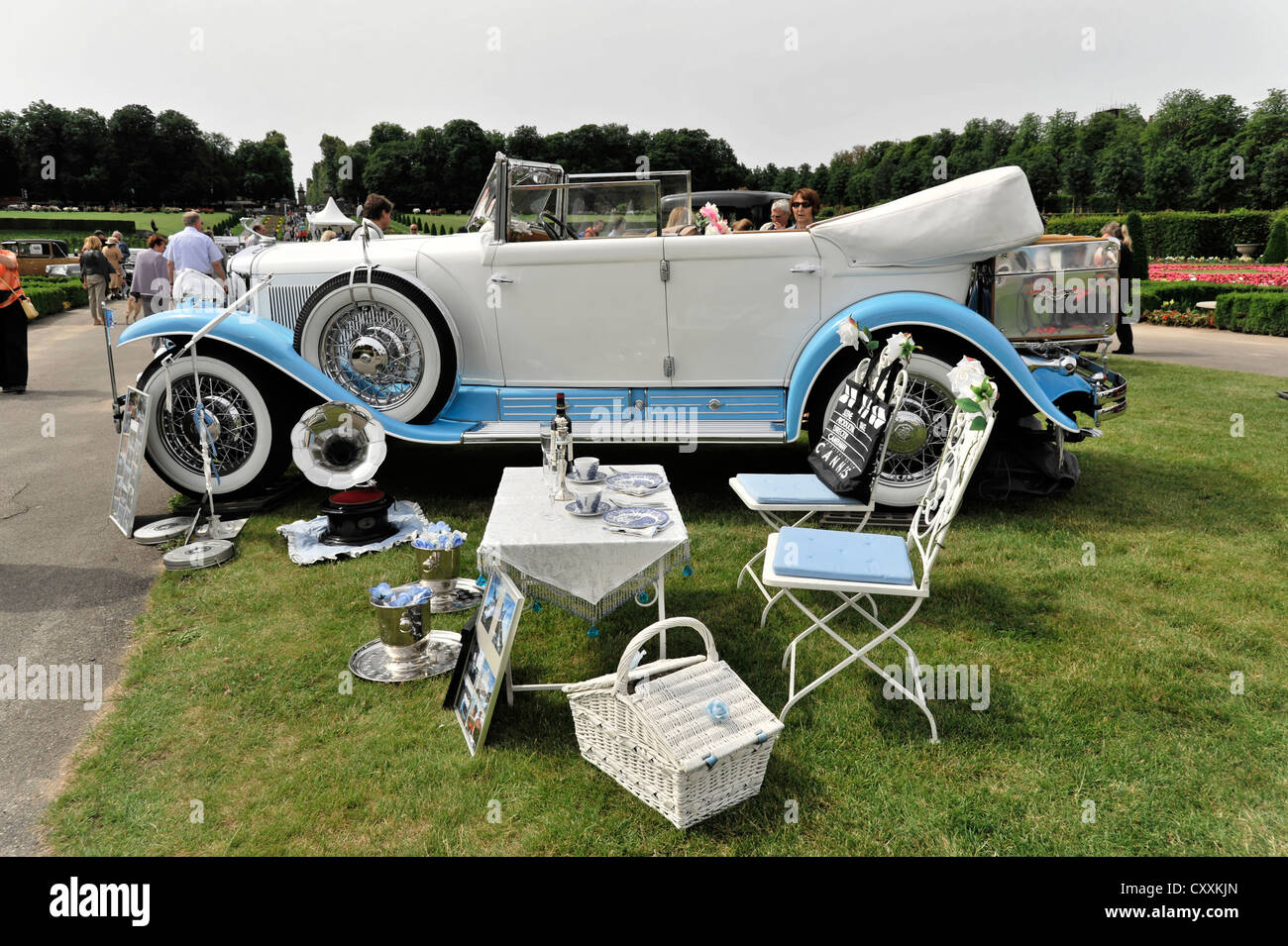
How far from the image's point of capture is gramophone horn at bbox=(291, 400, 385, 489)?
5.29m

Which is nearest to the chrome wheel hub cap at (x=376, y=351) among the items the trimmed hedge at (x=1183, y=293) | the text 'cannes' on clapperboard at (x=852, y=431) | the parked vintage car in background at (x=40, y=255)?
the text 'cannes' on clapperboard at (x=852, y=431)

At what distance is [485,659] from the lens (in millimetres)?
3307

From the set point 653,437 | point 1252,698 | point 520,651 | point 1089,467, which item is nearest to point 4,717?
point 520,651

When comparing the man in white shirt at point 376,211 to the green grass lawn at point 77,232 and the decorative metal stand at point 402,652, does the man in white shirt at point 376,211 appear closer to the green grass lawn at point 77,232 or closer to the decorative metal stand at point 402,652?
the decorative metal stand at point 402,652

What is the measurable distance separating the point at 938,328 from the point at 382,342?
3.85 metres

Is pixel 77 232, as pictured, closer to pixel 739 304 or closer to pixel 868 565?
pixel 739 304

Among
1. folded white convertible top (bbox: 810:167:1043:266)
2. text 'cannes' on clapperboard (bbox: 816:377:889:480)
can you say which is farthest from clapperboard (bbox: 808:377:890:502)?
folded white convertible top (bbox: 810:167:1043:266)

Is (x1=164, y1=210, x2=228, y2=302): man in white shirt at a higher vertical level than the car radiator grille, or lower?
higher

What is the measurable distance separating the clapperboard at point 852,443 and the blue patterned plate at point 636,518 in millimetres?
1194

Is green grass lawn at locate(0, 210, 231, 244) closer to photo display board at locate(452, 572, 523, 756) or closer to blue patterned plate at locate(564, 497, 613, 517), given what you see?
blue patterned plate at locate(564, 497, 613, 517)

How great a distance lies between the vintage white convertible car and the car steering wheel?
0.38ft

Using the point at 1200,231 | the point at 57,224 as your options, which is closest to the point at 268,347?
the point at 1200,231

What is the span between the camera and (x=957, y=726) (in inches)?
134
